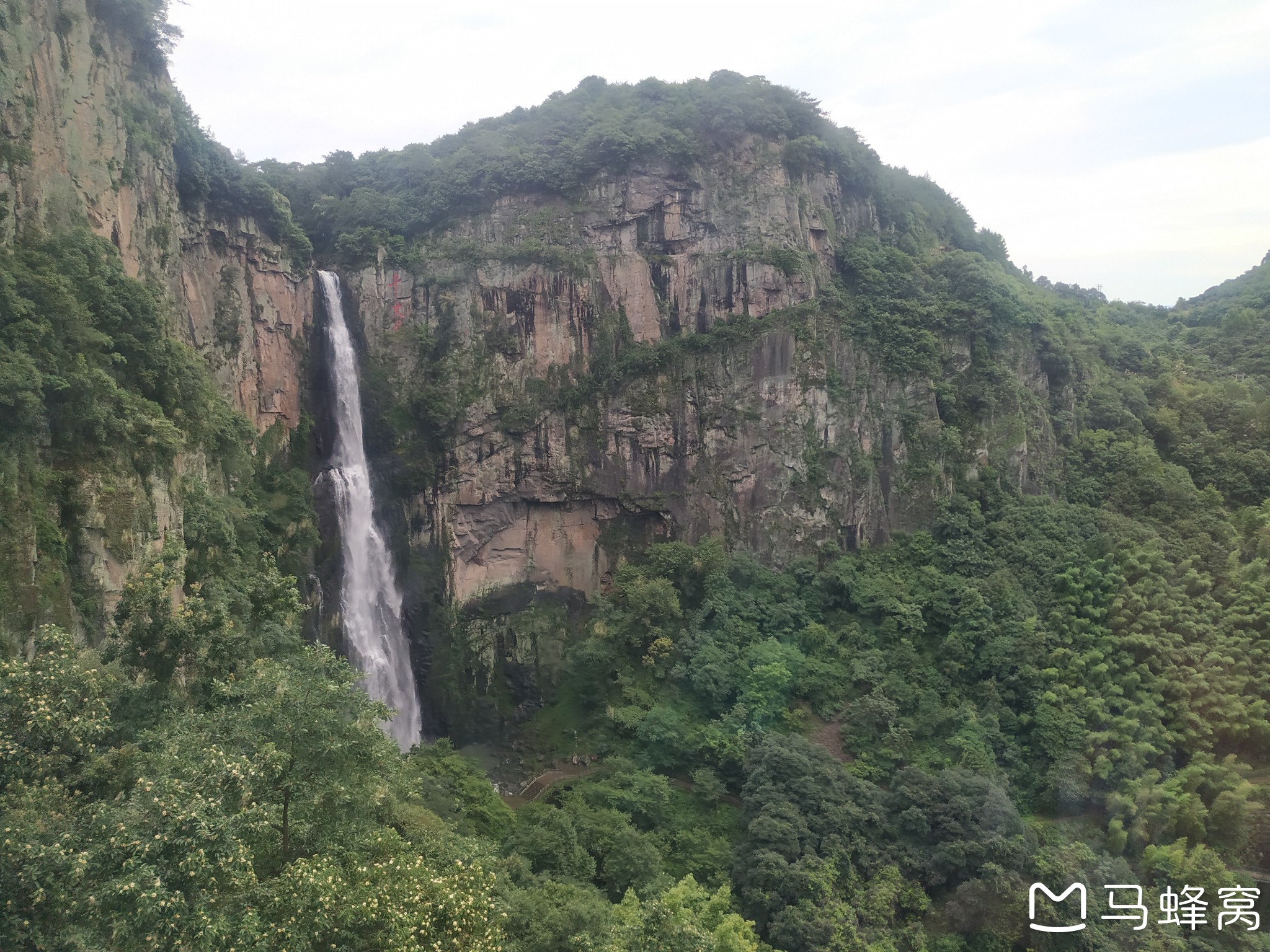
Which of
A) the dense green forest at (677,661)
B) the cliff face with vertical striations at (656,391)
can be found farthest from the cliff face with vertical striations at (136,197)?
the cliff face with vertical striations at (656,391)

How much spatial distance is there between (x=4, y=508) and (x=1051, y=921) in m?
18.9

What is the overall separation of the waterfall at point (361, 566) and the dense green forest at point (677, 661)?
1322mm

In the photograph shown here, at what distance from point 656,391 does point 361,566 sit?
10.9 meters

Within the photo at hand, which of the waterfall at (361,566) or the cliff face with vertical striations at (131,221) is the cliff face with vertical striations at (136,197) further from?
the waterfall at (361,566)

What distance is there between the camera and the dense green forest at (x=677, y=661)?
8.23 m

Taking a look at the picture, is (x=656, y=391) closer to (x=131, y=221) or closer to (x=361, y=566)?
(x=361, y=566)

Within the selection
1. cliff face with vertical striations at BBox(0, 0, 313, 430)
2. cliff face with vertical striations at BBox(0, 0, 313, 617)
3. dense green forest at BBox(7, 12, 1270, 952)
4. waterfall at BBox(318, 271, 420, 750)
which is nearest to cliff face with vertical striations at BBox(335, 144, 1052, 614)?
dense green forest at BBox(7, 12, 1270, 952)

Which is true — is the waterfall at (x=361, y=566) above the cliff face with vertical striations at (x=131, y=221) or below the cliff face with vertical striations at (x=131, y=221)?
below

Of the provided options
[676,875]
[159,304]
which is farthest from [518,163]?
[676,875]

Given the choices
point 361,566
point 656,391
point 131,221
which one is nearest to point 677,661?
point 656,391

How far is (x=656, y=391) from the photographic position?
89.6ft

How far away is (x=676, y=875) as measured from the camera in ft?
57.0

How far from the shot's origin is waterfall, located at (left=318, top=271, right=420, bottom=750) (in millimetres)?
23281

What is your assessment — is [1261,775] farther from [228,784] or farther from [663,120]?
[663,120]
